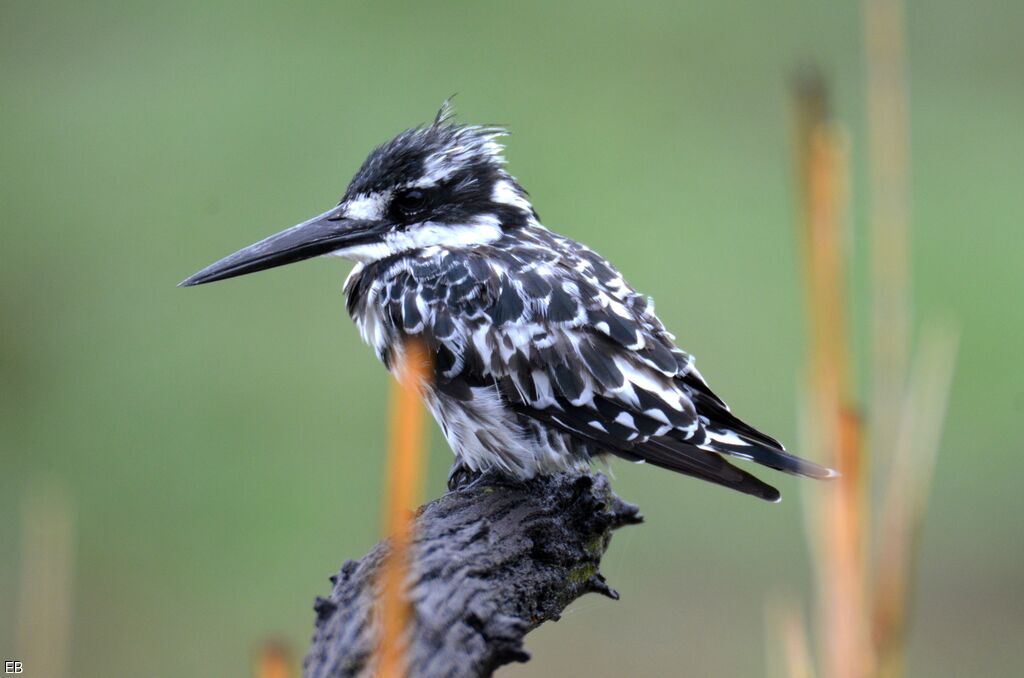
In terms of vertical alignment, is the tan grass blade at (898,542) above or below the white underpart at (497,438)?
below

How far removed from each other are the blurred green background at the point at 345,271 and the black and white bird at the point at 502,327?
51.3 inches

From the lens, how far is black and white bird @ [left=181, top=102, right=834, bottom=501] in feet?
10.6

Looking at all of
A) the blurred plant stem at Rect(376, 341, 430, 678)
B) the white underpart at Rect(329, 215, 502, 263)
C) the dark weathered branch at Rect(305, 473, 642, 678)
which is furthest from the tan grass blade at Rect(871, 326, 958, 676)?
the white underpart at Rect(329, 215, 502, 263)

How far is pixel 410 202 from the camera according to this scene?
3.67m

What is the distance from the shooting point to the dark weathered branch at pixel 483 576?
2170mm

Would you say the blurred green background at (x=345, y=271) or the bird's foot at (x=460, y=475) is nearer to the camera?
the bird's foot at (x=460, y=475)

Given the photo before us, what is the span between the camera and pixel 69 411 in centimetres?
864

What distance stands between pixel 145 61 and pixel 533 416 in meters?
10.0

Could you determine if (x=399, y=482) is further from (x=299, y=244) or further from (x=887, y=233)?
(x=299, y=244)

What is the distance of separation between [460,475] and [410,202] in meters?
0.71

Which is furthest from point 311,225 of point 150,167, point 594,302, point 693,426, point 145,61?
point 145,61

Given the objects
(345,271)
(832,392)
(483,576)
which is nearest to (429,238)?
(483,576)

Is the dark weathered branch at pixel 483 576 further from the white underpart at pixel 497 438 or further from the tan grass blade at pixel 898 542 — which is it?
the tan grass blade at pixel 898 542

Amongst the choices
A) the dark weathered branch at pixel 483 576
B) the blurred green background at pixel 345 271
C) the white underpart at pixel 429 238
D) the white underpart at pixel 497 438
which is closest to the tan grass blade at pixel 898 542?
the dark weathered branch at pixel 483 576
